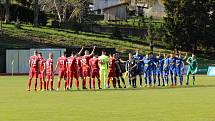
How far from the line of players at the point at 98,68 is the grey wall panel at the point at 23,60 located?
72.0 ft

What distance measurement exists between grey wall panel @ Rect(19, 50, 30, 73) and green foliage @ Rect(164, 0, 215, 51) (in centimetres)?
2958

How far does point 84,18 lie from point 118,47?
1870cm

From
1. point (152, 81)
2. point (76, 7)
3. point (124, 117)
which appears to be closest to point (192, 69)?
point (152, 81)

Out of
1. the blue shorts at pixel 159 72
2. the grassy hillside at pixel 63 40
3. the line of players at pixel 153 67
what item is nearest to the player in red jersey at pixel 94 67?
the line of players at pixel 153 67

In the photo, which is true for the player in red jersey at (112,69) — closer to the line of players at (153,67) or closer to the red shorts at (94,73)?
the red shorts at (94,73)

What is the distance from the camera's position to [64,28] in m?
98.4

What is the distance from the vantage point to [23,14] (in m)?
99.0

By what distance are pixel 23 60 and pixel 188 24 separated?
3288 cm

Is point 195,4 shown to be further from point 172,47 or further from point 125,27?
point 125,27

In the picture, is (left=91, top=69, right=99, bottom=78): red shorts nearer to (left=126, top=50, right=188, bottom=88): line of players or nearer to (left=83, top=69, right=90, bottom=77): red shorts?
(left=83, top=69, right=90, bottom=77): red shorts

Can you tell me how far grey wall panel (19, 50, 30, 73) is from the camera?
6194 cm

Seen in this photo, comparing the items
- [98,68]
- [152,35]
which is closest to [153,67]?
[98,68]

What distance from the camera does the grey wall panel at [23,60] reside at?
61938 mm

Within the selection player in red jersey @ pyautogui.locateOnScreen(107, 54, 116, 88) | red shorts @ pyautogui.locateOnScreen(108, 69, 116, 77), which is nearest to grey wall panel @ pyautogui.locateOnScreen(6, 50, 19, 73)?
A: player in red jersey @ pyautogui.locateOnScreen(107, 54, 116, 88)
